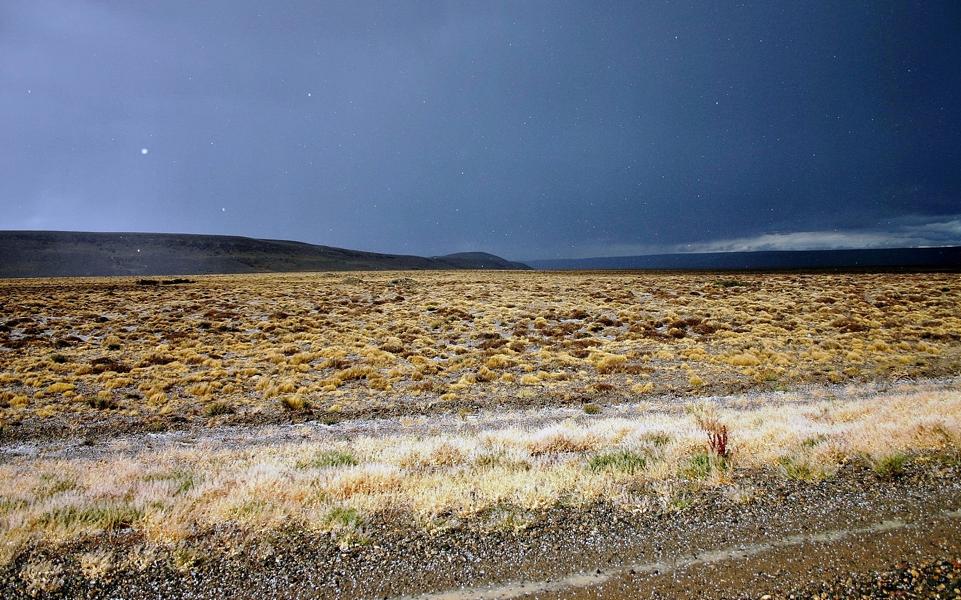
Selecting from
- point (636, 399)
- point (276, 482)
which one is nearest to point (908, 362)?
point (636, 399)

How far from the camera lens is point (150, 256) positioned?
146 metres

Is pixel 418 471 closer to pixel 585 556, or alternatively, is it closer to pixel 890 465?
pixel 585 556

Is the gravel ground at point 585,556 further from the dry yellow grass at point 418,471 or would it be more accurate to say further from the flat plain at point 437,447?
the dry yellow grass at point 418,471

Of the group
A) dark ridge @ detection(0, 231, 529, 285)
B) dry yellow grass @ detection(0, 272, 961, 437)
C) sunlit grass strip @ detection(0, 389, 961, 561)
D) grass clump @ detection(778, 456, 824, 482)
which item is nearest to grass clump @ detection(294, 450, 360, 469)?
sunlit grass strip @ detection(0, 389, 961, 561)

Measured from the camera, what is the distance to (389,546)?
4.84 meters

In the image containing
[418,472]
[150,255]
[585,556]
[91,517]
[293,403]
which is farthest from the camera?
[150,255]

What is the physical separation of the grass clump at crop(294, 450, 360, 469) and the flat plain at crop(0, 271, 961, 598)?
86mm

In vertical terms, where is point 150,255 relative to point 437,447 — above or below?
above

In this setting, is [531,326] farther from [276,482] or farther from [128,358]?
[276,482]

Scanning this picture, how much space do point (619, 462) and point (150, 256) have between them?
7017 inches

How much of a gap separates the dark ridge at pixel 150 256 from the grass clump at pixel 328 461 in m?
147

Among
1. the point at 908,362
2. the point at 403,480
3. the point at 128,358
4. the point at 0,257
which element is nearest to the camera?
the point at 403,480

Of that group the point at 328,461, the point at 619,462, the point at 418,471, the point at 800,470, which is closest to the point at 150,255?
the point at 328,461

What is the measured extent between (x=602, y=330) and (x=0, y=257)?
179m
